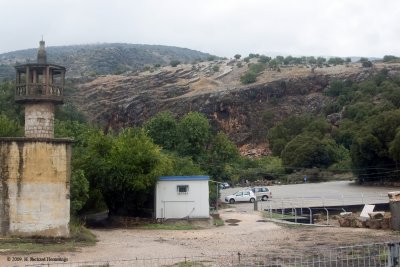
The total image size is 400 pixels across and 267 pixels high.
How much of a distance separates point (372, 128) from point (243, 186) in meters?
→ 13.7

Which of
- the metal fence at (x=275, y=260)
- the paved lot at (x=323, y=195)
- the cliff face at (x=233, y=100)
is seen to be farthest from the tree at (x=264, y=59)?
the metal fence at (x=275, y=260)

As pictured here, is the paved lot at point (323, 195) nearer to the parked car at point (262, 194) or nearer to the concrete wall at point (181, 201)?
the parked car at point (262, 194)

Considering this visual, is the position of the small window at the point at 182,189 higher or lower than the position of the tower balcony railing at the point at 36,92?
lower

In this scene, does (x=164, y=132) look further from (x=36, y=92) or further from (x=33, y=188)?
(x=33, y=188)

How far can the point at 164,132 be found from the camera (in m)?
47.8

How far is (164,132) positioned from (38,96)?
1013 inches

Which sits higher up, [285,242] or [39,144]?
[39,144]

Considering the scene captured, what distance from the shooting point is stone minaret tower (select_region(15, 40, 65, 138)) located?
73.8 feet

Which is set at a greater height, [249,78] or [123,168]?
[249,78]

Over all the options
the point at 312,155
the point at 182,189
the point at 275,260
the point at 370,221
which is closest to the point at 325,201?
the point at 370,221

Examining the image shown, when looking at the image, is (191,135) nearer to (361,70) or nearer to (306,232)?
(306,232)

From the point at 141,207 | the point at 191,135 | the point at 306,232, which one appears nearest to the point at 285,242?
the point at 306,232

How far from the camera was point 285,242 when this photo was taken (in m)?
22.4

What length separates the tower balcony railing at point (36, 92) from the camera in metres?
22.4
